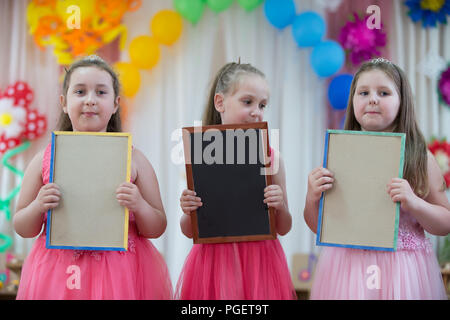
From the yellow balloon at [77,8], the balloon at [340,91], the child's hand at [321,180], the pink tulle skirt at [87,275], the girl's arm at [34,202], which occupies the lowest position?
the pink tulle skirt at [87,275]

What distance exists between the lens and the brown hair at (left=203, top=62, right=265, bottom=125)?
209 centimetres

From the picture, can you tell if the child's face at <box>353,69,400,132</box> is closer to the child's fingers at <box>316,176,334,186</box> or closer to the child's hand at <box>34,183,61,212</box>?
the child's fingers at <box>316,176,334,186</box>

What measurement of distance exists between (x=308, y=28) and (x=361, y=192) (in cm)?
226

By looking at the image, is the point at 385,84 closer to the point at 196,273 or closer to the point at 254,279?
the point at 254,279

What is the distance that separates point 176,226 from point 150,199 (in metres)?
2.20

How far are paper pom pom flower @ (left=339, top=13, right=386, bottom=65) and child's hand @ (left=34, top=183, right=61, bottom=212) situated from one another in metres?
2.79

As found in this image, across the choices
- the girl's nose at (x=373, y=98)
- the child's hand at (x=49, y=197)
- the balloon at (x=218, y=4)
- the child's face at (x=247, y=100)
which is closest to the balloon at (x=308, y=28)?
the balloon at (x=218, y=4)

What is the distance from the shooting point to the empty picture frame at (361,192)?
1718 millimetres

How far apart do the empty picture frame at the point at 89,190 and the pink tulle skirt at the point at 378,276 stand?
2.52 ft

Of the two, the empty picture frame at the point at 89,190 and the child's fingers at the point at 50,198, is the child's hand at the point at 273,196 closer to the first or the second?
the empty picture frame at the point at 89,190

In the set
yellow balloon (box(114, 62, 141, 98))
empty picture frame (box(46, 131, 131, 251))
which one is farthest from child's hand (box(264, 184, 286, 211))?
yellow balloon (box(114, 62, 141, 98))

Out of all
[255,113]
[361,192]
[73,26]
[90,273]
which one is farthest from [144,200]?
[73,26]

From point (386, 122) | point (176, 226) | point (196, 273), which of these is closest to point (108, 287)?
point (196, 273)

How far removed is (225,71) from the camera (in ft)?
7.14
